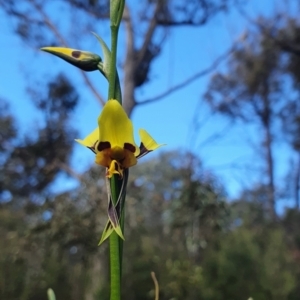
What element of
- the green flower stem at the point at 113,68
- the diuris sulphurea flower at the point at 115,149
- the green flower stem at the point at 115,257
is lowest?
the green flower stem at the point at 115,257

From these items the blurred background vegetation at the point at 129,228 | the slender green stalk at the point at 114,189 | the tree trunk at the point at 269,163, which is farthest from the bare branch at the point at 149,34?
the tree trunk at the point at 269,163

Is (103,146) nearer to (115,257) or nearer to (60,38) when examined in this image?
(115,257)

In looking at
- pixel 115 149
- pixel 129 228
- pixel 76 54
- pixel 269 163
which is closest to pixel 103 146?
pixel 115 149

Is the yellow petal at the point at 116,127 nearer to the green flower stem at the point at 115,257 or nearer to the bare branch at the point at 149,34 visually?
the green flower stem at the point at 115,257

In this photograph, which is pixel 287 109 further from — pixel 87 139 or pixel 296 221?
pixel 87 139

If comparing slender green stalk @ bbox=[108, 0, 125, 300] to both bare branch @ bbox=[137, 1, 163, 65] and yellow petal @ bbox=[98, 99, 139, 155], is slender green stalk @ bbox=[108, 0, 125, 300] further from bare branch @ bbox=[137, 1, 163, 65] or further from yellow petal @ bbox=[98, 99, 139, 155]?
bare branch @ bbox=[137, 1, 163, 65]

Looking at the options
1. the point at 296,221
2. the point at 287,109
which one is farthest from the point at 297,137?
the point at 296,221

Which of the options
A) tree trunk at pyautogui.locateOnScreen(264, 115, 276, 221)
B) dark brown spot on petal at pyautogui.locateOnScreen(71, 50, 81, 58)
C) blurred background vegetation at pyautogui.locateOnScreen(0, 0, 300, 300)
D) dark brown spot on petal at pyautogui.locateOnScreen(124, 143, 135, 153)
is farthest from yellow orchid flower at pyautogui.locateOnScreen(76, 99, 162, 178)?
tree trunk at pyautogui.locateOnScreen(264, 115, 276, 221)

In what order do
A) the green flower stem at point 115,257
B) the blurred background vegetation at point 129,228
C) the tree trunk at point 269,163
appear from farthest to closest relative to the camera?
1. the tree trunk at point 269,163
2. the blurred background vegetation at point 129,228
3. the green flower stem at point 115,257
